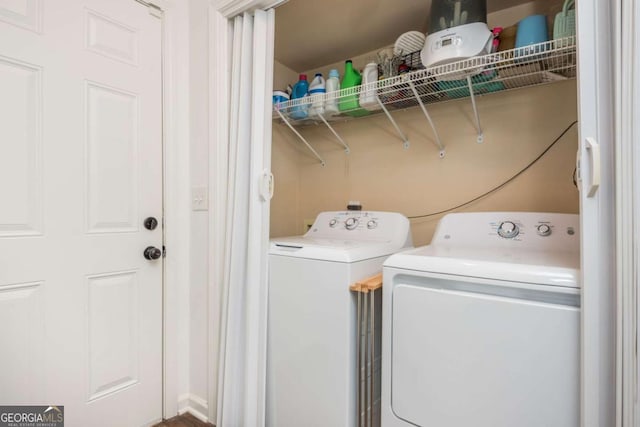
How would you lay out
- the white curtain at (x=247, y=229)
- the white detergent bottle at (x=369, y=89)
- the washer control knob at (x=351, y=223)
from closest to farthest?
the white curtain at (x=247, y=229) < the white detergent bottle at (x=369, y=89) < the washer control knob at (x=351, y=223)

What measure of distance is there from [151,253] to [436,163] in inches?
65.7

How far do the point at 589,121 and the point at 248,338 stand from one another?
57.5 inches

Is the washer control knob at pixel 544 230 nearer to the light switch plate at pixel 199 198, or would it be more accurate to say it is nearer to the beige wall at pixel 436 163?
the beige wall at pixel 436 163

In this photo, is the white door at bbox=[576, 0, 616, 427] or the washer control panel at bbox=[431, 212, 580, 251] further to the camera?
the washer control panel at bbox=[431, 212, 580, 251]

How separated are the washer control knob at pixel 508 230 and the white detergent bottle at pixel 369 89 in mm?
906

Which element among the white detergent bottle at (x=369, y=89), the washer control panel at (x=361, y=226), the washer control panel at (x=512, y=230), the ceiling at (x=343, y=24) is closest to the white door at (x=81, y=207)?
the ceiling at (x=343, y=24)

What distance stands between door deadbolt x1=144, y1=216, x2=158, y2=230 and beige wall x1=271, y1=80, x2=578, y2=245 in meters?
0.86

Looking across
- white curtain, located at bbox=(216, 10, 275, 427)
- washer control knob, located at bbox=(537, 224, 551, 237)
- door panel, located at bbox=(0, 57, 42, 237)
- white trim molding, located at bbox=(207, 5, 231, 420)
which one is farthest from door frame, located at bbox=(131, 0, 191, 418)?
washer control knob, located at bbox=(537, 224, 551, 237)

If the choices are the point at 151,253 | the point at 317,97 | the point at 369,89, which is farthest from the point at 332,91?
the point at 151,253

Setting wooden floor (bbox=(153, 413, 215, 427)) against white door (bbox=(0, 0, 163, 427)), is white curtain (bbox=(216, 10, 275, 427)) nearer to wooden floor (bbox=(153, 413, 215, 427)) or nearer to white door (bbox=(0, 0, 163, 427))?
wooden floor (bbox=(153, 413, 215, 427))

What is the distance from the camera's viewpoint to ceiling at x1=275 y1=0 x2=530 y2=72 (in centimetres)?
174

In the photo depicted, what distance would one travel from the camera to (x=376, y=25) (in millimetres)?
1900

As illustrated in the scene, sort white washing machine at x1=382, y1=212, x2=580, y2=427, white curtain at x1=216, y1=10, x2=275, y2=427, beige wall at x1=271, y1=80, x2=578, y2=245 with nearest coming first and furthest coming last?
white washing machine at x1=382, y1=212, x2=580, y2=427 → white curtain at x1=216, y1=10, x2=275, y2=427 → beige wall at x1=271, y1=80, x2=578, y2=245

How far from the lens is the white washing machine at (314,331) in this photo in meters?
1.23
